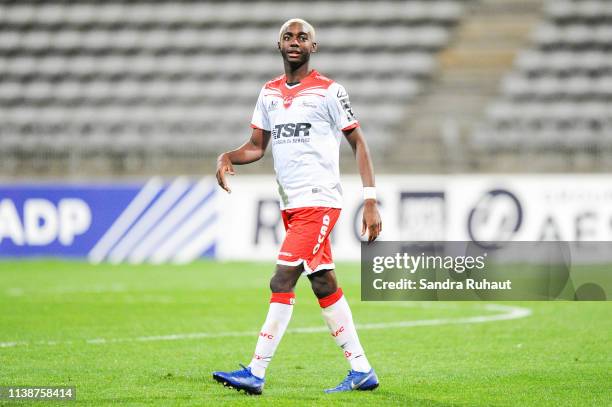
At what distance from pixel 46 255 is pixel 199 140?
5.97 metres

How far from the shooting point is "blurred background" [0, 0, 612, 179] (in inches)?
867

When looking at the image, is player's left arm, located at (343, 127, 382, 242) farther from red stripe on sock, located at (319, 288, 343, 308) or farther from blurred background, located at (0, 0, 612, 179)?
blurred background, located at (0, 0, 612, 179)

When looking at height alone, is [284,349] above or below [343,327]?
below

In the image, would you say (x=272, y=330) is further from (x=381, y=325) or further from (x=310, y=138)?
(x=381, y=325)

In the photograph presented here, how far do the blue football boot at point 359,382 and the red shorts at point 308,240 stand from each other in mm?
645

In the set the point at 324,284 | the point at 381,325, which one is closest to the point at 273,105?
the point at 324,284

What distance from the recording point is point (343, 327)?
632cm

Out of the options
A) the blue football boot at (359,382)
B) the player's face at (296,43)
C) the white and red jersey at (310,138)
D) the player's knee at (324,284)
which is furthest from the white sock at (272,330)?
the player's face at (296,43)

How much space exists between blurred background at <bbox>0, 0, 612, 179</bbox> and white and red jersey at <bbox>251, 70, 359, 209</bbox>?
14.8 metres

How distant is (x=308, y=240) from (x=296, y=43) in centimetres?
113

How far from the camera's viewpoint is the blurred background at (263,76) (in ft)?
72.3

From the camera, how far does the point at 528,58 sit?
26.3 m

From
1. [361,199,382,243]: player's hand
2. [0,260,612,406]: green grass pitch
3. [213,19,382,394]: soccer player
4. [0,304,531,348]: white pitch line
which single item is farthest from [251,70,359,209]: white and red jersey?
[0,304,531,348]: white pitch line

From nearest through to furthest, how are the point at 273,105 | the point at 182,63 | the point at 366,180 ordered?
the point at 366,180
the point at 273,105
the point at 182,63
